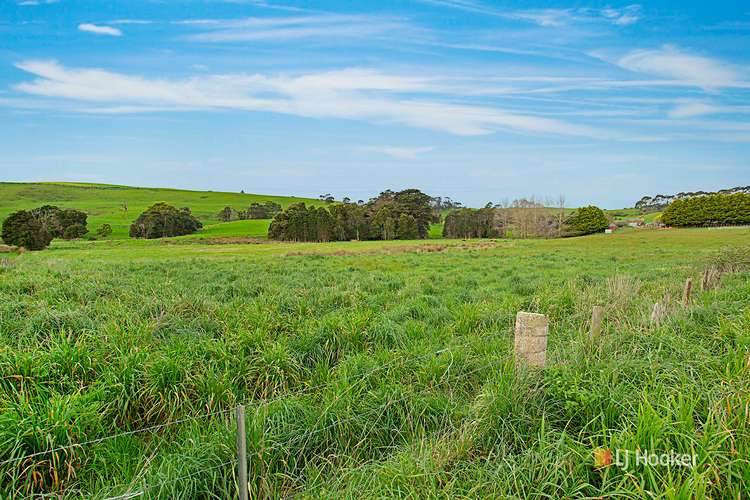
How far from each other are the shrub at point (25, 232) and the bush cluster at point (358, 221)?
111ft

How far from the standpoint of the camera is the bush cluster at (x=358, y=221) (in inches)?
3145

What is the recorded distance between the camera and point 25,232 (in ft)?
183

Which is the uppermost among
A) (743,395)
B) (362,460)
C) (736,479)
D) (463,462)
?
(743,395)

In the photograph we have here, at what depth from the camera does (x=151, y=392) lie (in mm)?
5277

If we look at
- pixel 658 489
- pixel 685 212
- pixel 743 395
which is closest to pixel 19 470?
pixel 658 489

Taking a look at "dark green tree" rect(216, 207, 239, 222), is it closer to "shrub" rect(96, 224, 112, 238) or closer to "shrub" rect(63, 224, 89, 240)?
"shrub" rect(96, 224, 112, 238)

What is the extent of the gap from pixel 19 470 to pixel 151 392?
62.1 inches

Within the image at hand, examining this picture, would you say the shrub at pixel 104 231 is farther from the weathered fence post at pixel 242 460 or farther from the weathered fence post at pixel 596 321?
the weathered fence post at pixel 596 321

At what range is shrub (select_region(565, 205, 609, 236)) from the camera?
8212cm

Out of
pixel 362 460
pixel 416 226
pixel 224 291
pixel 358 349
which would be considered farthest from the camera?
pixel 416 226

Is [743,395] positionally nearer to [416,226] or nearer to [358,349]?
[358,349]

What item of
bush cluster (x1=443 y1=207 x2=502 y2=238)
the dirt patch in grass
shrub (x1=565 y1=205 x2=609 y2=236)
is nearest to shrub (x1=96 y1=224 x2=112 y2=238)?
the dirt patch in grass

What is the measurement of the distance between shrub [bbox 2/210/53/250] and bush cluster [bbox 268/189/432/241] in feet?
111

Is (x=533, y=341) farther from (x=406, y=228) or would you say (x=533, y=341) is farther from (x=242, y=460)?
(x=406, y=228)
